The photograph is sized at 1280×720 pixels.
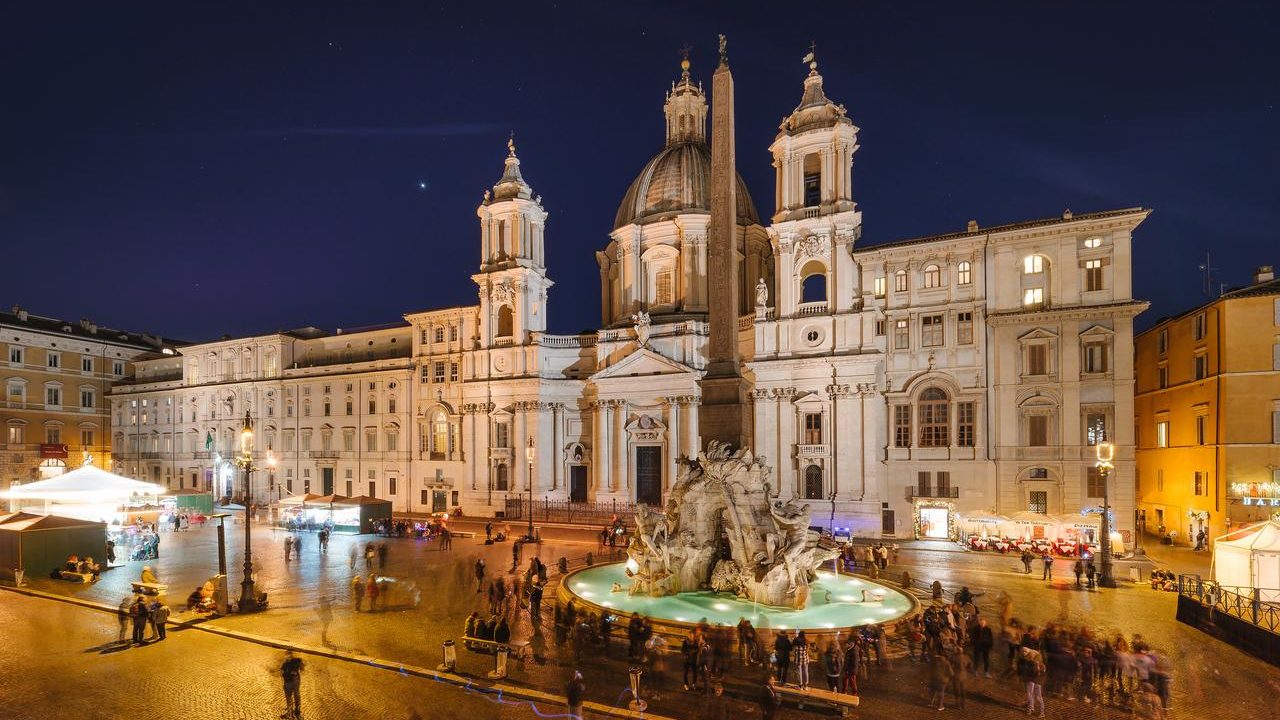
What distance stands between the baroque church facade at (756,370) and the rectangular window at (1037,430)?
0.37 feet

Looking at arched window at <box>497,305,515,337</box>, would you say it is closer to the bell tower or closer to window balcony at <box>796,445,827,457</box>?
the bell tower

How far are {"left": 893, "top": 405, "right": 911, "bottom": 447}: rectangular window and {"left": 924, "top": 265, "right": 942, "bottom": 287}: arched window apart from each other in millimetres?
6797

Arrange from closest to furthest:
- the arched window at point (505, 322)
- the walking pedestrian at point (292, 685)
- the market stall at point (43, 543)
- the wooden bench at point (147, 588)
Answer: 1. the walking pedestrian at point (292, 685)
2. the wooden bench at point (147, 588)
3. the market stall at point (43, 543)
4. the arched window at point (505, 322)

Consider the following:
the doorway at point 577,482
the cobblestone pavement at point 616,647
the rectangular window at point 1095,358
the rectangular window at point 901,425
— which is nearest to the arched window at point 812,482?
the rectangular window at point 901,425

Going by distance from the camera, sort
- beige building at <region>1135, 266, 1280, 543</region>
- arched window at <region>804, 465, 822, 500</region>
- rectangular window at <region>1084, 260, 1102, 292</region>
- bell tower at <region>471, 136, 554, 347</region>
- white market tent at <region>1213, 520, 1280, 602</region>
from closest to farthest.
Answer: white market tent at <region>1213, 520, 1280, 602</region> → beige building at <region>1135, 266, 1280, 543</region> → rectangular window at <region>1084, 260, 1102, 292</region> → arched window at <region>804, 465, 822, 500</region> → bell tower at <region>471, 136, 554, 347</region>

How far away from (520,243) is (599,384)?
11.8m

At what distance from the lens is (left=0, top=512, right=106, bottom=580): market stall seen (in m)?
24.4

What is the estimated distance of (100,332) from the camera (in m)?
73.5

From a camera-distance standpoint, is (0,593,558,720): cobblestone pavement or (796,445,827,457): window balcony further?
(796,445,827,457): window balcony

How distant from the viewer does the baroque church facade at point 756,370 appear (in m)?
34.7

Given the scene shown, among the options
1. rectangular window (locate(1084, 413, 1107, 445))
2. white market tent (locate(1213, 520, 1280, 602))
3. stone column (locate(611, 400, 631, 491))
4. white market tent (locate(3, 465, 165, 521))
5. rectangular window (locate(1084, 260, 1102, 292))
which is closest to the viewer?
white market tent (locate(1213, 520, 1280, 602))

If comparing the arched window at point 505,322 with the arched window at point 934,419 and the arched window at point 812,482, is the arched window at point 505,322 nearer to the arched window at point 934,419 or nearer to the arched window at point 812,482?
the arched window at point 812,482

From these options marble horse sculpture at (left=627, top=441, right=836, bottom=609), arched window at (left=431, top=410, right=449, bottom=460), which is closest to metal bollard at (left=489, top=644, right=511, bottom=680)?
marble horse sculpture at (left=627, top=441, right=836, bottom=609)

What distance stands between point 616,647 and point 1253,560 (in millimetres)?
18717
